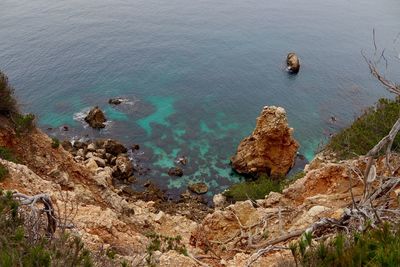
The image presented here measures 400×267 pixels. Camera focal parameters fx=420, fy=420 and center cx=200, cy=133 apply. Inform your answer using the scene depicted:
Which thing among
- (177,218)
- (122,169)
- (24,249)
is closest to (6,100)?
(177,218)

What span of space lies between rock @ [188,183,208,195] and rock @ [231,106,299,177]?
15.5 feet

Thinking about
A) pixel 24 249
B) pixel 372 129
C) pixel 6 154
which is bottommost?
pixel 6 154

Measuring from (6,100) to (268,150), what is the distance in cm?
2818

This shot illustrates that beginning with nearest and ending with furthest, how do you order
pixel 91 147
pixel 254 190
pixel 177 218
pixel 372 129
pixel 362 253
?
pixel 362 253 < pixel 372 129 < pixel 177 218 < pixel 254 190 < pixel 91 147

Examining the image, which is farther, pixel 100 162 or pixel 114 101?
pixel 114 101

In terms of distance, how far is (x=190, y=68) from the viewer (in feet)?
217

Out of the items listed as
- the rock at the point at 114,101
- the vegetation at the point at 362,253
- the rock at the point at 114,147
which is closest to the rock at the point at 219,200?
the rock at the point at 114,147

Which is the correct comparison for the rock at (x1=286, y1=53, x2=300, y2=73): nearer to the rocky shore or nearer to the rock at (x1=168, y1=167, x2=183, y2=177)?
the rock at (x1=168, y1=167, x2=183, y2=177)

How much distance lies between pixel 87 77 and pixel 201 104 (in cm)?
1810

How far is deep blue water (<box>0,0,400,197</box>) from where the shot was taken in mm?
49906

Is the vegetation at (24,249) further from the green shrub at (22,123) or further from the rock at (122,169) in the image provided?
the rock at (122,169)

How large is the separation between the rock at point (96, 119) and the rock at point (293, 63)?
31179 mm

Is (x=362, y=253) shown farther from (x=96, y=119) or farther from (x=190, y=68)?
(x=190, y=68)

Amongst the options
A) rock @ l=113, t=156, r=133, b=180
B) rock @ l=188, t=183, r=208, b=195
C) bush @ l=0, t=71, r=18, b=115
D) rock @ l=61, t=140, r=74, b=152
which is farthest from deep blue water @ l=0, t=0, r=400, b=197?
bush @ l=0, t=71, r=18, b=115
